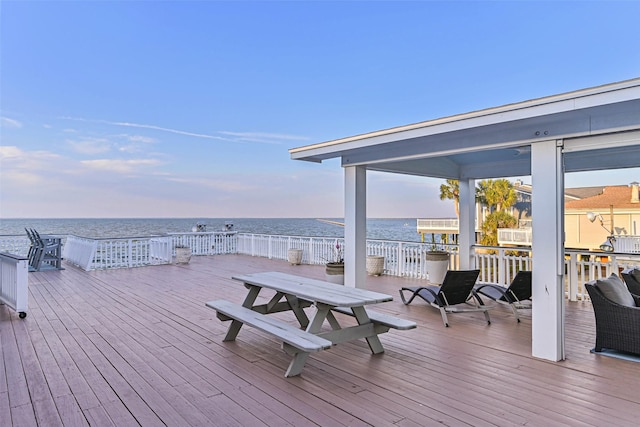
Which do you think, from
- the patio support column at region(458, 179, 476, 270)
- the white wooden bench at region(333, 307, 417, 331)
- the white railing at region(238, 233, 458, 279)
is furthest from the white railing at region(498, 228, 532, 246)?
the white wooden bench at region(333, 307, 417, 331)

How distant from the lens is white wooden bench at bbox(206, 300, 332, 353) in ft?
9.10

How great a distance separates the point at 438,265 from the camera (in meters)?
7.47

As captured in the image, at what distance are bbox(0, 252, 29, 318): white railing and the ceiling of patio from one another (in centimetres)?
426

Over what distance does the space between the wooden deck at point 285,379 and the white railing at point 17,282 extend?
0.65 ft

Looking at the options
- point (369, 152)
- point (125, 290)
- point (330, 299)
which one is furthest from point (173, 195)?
point (330, 299)

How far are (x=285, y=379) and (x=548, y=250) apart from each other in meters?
2.77

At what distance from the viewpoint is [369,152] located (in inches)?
229

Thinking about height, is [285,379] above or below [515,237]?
below

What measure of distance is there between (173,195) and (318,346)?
24.1 metres

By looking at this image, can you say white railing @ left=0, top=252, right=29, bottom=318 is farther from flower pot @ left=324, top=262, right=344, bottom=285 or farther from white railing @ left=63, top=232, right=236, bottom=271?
flower pot @ left=324, top=262, right=344, bottom=285

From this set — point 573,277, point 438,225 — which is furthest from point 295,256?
point 438,225

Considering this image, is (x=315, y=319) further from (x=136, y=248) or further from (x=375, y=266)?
→ (x=136, y=248)

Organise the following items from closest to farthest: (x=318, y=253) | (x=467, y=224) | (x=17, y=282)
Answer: (x=17, y=282), (x=467, y=224), (x=318, y=253)

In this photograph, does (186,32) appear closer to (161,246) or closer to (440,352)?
(161,246)
